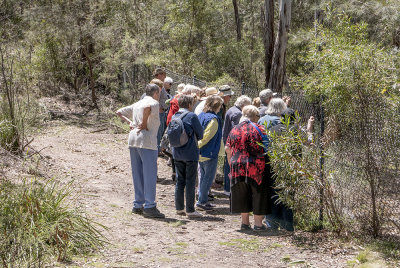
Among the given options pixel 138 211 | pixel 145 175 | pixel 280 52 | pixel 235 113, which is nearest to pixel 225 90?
pixel 235 113

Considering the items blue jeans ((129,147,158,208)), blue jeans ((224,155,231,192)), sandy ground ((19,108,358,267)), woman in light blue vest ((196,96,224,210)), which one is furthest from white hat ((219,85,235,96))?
blue jeans ((129,147,158,208))

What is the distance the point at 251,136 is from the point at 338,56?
4.75 ft

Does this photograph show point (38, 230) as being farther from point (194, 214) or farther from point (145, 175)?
point (194, 214)

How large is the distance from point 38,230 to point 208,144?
3.27m

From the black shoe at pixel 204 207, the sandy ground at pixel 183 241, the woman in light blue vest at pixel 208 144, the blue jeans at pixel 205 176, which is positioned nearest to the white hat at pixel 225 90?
the woman in light blue vest at pixel 208 144

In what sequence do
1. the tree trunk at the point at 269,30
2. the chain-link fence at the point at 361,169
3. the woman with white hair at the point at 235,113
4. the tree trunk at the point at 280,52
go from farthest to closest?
the tree trunk at the point at 269,30
the tree trunk at the point at 280,52
the woman with white hair at the point at 235,113
the chain-link fence at the point at 361,169

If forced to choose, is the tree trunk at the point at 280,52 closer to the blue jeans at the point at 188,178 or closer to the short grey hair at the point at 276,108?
the blue jeans at the point at 188,178

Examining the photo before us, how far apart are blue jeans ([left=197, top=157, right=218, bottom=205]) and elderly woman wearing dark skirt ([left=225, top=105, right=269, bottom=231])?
108 cm

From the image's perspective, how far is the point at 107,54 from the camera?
1848 cm

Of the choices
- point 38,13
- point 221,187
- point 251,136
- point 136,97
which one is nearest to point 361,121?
point 251,136

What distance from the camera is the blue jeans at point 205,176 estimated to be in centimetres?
770

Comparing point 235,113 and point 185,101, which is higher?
point 185,101

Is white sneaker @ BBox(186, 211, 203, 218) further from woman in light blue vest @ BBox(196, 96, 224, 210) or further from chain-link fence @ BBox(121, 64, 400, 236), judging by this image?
chain-link fence @ BBox(121, 64, 400, 236)

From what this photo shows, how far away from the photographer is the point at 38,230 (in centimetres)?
501
